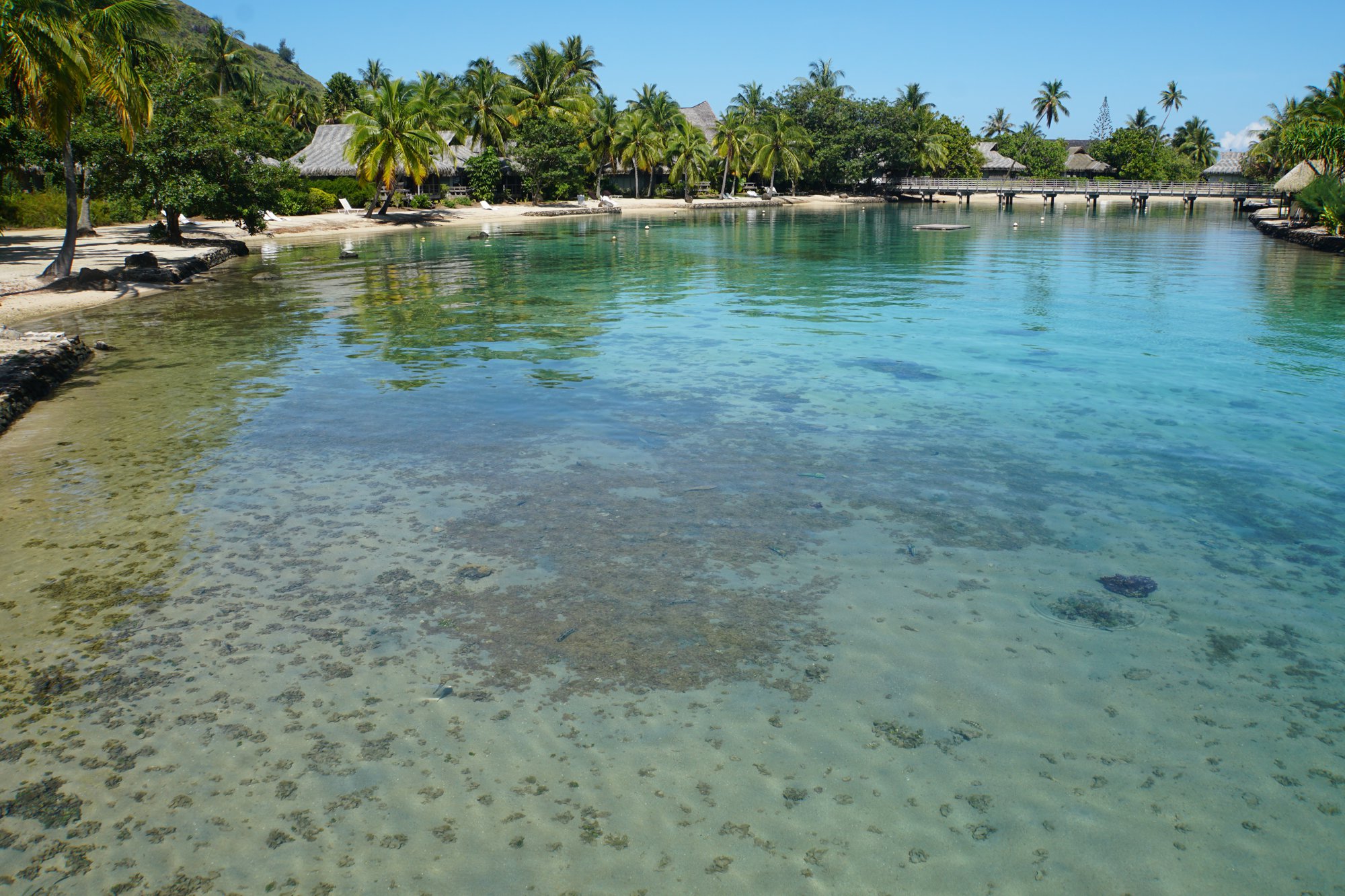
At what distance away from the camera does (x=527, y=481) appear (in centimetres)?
859

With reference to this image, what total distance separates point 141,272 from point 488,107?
44.8 meters

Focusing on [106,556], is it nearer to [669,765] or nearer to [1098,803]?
[669,765]

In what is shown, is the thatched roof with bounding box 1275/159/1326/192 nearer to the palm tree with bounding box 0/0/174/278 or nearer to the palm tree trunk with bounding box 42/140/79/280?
the palm tree with bounding box 0/0/174/278

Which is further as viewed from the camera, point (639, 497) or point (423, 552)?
point (639, 497)

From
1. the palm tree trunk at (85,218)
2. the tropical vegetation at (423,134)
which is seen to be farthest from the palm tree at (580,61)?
the palm tree trunk at (85,218)

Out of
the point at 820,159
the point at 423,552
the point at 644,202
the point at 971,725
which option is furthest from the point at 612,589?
the point at 820,159

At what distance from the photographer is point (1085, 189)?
8050 centimetres

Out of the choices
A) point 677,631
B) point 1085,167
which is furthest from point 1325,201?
point 1085,167

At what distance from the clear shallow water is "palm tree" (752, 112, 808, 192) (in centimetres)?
7123

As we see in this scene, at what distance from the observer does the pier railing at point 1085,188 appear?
223 feet

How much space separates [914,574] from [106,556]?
6.10 meters

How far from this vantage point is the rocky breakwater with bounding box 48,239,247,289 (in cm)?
2272

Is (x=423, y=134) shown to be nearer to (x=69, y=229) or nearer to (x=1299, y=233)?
(x=69, y=229)

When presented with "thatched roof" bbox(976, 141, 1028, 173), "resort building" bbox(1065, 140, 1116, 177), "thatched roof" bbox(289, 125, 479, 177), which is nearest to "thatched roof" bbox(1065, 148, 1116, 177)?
"resort building" bbox(1065, 140, 1116, 177)
